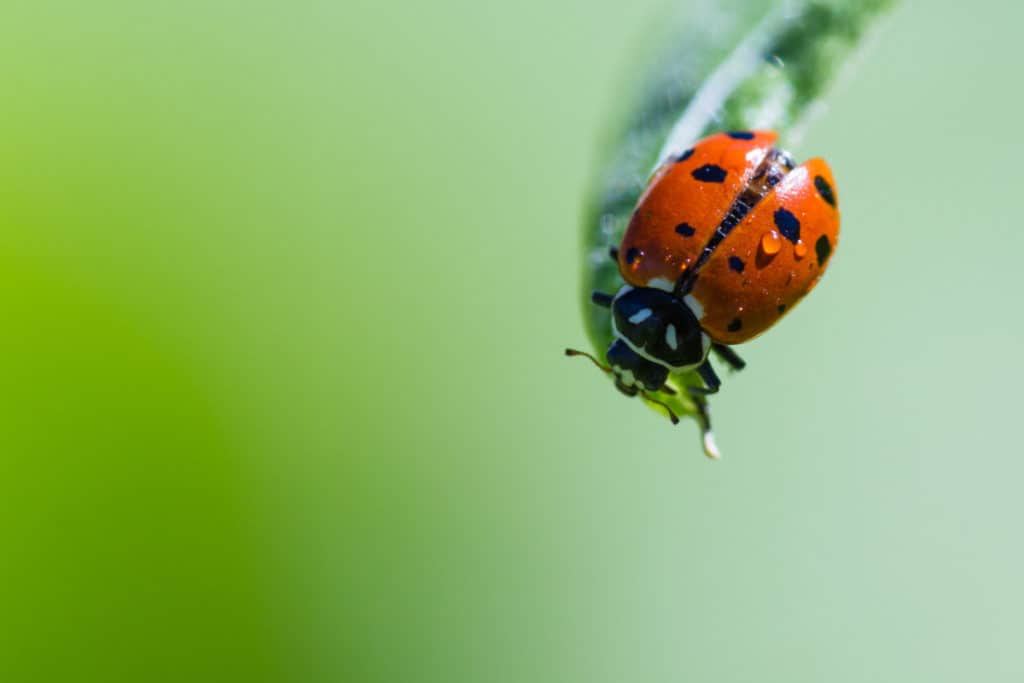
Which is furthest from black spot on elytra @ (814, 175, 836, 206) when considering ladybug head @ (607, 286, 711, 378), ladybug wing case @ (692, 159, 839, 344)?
ladybug head @ (607, 286, 711, 378)

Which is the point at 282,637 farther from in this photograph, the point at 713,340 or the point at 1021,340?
the point at 1021,340

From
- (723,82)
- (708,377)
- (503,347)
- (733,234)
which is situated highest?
(723,82)

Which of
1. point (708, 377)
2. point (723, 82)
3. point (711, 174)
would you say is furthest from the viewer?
point (708, 377)

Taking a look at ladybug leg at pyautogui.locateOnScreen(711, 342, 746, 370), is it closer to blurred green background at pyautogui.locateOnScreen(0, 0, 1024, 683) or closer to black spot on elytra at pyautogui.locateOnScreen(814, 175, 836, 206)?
blurred green background at pyautogui.locateOnScreen(0, 0, 1024, 683)

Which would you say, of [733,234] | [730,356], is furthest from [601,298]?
[730,356]

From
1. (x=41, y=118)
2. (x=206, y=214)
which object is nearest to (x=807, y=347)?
(x=206, y=214)

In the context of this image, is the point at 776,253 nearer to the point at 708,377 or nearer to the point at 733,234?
the point at 733,234
